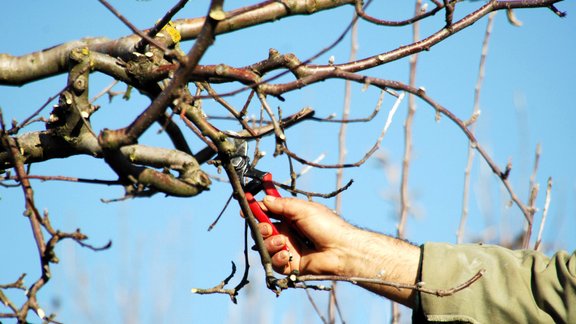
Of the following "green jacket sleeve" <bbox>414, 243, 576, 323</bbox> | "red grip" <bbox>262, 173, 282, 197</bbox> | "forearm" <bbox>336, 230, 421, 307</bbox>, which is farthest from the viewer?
"forearm" <bbox>336, 230, 421, 307</bbox>

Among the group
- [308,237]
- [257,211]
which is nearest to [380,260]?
[308,237]

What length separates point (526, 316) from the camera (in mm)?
2328

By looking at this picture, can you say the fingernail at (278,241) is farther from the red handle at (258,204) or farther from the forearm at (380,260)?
the forearm at (380,260)

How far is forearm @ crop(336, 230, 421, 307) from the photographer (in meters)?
2.58

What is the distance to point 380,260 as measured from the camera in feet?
8.55

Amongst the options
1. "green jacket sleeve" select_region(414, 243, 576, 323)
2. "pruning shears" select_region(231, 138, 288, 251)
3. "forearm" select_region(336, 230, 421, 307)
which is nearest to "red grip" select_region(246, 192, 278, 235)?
"pruning shears" select_region(231, 138, 288, 251)

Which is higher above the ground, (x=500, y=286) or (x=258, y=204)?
(x=258, y=204)

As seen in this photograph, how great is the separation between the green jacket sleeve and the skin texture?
12 cm

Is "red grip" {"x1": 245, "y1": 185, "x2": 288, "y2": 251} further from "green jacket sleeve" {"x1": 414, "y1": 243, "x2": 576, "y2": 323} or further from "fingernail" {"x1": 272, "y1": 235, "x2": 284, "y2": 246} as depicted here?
"green jacket sleeve" {"x1": 414, "y1": 243, "x2": 576, "y2": 323}

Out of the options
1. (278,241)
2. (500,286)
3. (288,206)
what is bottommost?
(500,286)

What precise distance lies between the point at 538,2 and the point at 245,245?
141 cm

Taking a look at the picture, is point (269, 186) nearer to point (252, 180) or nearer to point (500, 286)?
point (252, 180)

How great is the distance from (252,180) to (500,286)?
0.95m

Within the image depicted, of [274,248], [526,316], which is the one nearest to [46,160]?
[274,248]
